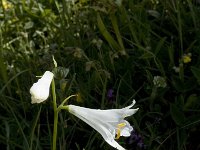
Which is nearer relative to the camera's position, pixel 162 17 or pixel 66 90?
pixel 66 90

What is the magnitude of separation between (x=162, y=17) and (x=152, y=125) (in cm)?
84

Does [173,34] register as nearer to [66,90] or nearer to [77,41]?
[77,41]

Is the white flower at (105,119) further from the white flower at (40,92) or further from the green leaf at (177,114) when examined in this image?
the green leaf at (177,114)

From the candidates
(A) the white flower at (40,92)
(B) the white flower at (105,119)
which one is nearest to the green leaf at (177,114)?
(B) the white flower at (105,119)

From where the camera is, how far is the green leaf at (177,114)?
2043 millimetres

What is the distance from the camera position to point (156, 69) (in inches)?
91.6

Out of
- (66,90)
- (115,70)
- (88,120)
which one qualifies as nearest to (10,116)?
(66,90)

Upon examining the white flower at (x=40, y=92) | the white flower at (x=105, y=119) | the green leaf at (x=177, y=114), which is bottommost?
the green leaf at (x=177, y=114)

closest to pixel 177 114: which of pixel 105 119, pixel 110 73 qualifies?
pixel 110 73

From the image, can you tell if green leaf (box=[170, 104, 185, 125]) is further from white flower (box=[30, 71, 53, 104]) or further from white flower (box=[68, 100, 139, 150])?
white flower (box=[30, 71, 53, 104])

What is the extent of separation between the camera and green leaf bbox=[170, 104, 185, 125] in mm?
2043

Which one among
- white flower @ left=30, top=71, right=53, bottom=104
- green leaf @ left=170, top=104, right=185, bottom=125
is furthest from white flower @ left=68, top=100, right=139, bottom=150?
green leaf @ left=170, top=104, right=185, bottom=125

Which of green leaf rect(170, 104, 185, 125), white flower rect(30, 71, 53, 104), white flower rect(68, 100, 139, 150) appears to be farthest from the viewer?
green leaf rect(170, 104, 185, 125)

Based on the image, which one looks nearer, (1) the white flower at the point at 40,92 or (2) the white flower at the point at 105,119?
(1) the white flower at the point at 40,92
